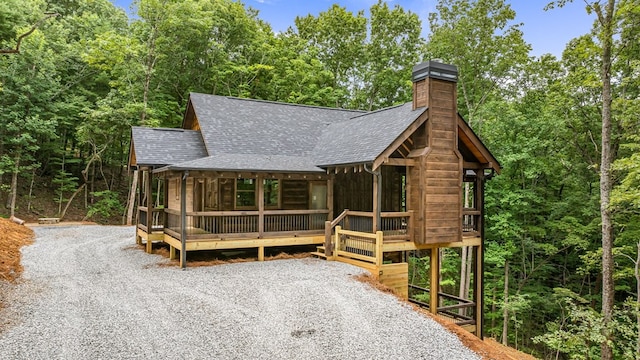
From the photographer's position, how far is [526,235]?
2059 cm

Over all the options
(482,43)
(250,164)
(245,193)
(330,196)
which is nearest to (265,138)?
(245,193)

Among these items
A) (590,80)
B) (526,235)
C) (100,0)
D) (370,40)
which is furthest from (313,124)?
(100,0)

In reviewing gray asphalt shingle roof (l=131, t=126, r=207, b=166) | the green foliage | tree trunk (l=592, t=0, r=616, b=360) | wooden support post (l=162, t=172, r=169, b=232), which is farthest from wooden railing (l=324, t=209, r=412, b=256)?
the green foliage

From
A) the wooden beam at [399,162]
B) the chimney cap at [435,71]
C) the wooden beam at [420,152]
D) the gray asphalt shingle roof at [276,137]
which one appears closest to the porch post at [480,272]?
the wooden beam at [420,152]

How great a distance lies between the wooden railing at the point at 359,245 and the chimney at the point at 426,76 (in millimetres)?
4572

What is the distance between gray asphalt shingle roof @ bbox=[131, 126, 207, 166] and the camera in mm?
14289

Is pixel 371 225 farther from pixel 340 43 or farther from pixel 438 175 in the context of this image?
pixel 340 43

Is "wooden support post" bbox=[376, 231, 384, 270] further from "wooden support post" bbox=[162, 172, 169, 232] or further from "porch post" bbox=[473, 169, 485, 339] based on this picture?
"wooden support post" bbox=[162, 172, 169, 232]

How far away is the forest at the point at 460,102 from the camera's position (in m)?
14.4

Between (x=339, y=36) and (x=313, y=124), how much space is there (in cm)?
1977

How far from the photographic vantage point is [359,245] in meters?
12.3

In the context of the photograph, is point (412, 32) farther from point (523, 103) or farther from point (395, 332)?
point (395, 332)

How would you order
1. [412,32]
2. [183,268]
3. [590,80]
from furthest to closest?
[412,32] < [590,80] < [183,268]

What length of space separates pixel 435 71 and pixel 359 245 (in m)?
5.95
